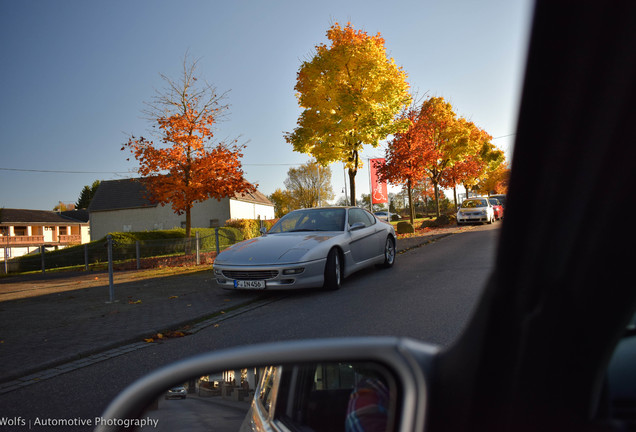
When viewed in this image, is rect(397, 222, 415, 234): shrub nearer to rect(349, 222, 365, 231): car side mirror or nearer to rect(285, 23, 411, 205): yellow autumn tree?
rect(285, 23, 411, 205): yellow autumn tree

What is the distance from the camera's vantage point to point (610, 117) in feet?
2.51

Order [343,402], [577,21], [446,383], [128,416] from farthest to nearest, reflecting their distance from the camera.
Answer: [128,416]
[343,402]
[446,383]
[577,21]

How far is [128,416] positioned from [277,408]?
0.43 meters

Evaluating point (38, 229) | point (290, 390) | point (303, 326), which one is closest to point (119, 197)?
point (38, 229)

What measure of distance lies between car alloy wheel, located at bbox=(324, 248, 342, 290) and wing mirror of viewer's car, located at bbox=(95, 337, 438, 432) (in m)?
7.05

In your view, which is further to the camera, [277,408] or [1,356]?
[1,356]

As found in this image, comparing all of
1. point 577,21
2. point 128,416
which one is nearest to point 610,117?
point 577,21

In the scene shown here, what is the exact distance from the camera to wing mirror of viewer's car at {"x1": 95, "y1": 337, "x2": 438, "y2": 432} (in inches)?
38.1

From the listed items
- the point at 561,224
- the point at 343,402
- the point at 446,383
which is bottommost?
the point at 343,402

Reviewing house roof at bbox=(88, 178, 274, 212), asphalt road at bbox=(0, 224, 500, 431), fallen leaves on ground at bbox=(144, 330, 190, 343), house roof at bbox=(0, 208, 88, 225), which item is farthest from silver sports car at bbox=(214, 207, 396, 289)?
house roof at bbox=(0, 208, 88, 225)

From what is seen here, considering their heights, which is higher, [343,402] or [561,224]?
[561,224]

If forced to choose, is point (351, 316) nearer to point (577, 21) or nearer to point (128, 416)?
point (128, 416)

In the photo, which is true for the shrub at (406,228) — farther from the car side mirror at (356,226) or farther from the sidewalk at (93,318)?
the car side mirror at (356,226)

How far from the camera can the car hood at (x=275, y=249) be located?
8.06 m
